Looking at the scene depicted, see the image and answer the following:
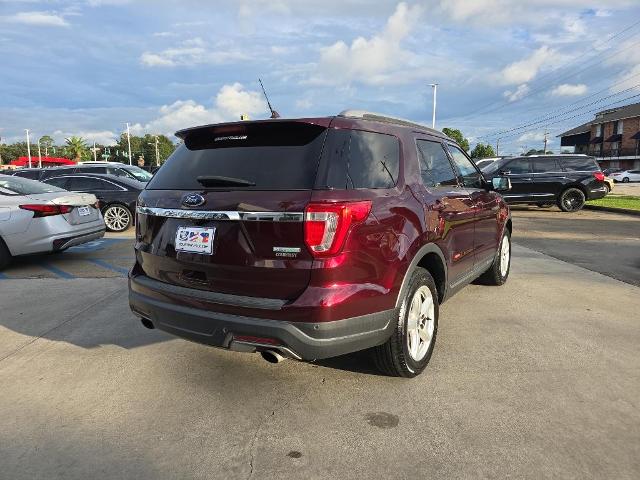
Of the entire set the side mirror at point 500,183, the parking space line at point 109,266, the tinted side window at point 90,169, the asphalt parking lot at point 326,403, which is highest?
the tinted side window at point 90,169

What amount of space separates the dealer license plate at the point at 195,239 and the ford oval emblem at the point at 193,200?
0.49 feet

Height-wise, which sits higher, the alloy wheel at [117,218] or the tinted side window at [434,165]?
the tinted side window at [434,165]

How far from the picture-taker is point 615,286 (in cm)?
600

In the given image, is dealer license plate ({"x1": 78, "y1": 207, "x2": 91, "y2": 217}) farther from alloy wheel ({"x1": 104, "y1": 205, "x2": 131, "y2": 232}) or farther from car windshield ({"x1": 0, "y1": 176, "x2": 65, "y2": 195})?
alloy wheel ({"x1": 104, "y1": 205, "x2": 131, "y2": 232})

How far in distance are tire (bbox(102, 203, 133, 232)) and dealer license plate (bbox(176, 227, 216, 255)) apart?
898cm

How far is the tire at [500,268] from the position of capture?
5.82 m

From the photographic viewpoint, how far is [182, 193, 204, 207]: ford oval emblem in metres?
2.97

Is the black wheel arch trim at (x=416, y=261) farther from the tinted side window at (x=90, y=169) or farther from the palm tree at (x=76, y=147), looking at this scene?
the palm tree at (x=76, y=147)

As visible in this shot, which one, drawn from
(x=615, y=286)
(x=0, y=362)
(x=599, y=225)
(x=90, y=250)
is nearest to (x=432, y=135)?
(x=615, y=286)

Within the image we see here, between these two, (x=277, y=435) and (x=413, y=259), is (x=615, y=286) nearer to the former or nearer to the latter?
(x=413, y=259)

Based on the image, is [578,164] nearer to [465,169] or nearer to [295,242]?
[465,169]

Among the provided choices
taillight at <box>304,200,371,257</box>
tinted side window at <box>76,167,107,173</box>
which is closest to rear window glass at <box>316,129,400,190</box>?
taillight at <box>304,200,371,257</box>

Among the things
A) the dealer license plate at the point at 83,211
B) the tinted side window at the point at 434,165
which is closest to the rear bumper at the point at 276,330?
the tinted side window at the point at 434,165

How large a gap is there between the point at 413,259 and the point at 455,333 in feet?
4.73
